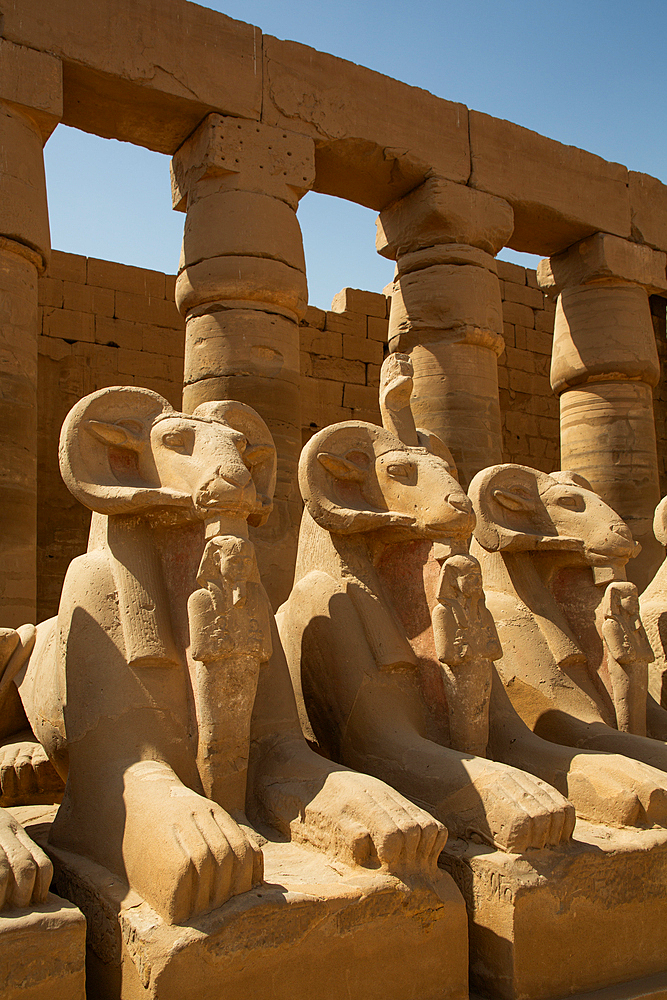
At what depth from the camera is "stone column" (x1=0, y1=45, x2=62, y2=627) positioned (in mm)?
5746

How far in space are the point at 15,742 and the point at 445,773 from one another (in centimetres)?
165

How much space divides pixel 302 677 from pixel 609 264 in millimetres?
6440

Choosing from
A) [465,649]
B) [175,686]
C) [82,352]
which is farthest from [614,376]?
[175,686]

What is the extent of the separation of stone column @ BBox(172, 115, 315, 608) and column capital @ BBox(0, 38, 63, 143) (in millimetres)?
1090

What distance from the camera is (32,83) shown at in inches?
240

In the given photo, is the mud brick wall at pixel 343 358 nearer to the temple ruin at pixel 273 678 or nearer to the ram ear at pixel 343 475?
the temple ruin at pixel 273 678

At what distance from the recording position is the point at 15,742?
141 inches

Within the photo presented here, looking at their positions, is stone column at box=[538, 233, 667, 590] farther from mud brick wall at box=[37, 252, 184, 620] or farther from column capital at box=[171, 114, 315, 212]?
mud brick wall at box=[37, 252, 184, 620]

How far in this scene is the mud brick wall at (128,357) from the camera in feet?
30.6

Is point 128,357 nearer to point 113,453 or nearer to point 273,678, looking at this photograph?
point 113,453

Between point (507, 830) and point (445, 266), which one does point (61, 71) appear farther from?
point (507, 830)

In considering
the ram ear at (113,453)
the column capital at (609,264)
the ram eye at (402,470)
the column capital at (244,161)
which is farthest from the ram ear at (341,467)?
the column capital at (609,264)

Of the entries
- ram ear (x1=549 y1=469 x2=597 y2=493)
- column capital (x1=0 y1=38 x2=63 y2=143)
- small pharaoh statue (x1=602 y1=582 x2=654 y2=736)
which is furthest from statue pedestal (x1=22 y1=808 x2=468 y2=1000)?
column capital (x1=0 y1=38 x2=63 y2=143)

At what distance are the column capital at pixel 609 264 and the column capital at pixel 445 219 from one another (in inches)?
41.7
